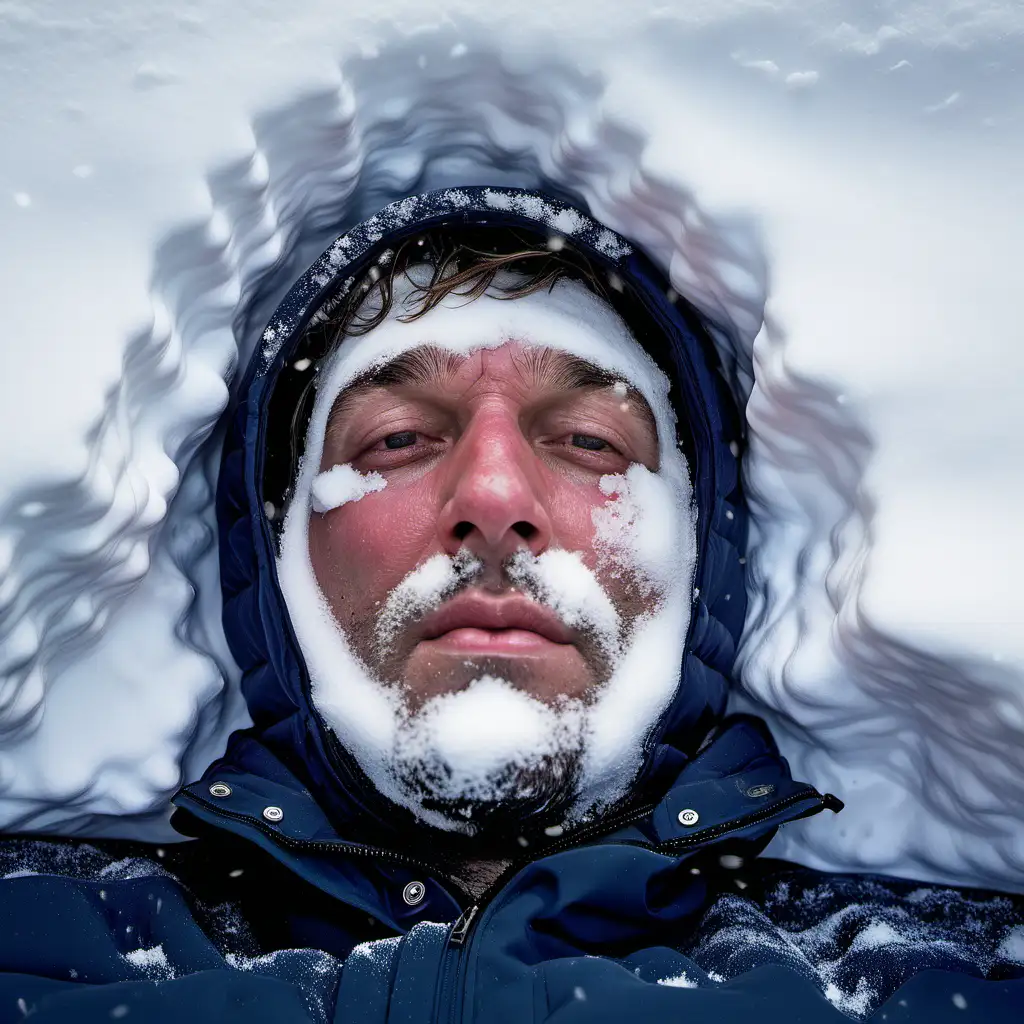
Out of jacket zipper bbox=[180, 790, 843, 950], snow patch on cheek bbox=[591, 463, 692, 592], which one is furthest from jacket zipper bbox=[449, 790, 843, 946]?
snow patch on cheek bbox=[591, 463, 692, 592]

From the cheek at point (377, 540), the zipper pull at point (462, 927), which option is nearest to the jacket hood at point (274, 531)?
the cheek at point (377, 540)

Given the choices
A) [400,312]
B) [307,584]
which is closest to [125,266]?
[400,312]

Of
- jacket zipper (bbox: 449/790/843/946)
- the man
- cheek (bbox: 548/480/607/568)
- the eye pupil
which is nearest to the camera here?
the man

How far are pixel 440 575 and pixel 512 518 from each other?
15 cm

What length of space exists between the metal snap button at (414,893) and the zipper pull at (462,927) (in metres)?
0.10

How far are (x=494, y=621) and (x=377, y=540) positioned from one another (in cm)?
24

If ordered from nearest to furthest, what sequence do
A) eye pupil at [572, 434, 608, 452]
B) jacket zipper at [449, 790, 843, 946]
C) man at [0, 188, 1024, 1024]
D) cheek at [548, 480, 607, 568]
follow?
man at [0, 188, 1024, 1024] < jacket zipper at [449, 790, 843, 946] < cheek at [548, 480, 607, 568] < eye pupil at [572, 434, 608, 452]

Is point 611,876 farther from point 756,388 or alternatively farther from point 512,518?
point 756,388

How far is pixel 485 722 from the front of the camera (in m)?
1.41

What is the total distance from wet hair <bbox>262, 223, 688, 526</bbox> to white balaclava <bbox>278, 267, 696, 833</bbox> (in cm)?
2

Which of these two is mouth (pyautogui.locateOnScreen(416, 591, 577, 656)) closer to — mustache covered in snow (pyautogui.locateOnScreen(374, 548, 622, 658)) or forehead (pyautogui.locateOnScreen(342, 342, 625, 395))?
mustache covered in snow (pyautogui.locateOnScreen(374, 548, 622, 658))

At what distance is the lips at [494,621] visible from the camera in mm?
1471

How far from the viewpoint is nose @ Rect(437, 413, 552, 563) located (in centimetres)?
145

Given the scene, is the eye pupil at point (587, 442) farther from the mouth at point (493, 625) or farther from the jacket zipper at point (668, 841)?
the jacket zipper at point (668, 841)
